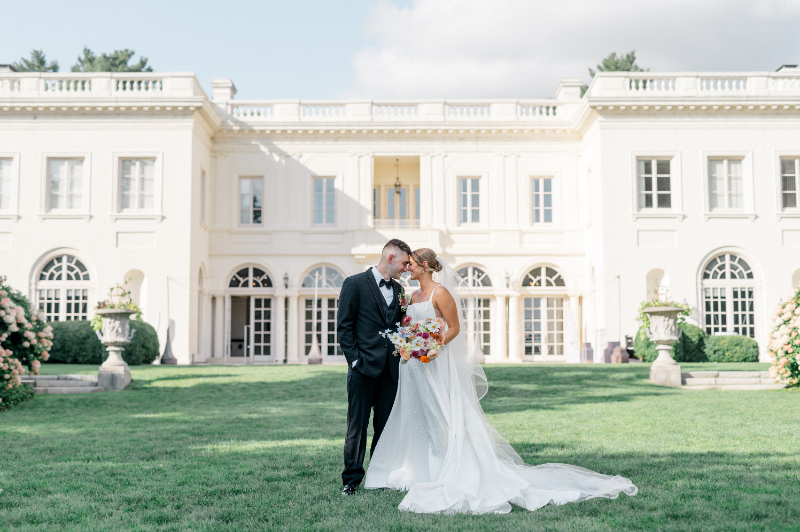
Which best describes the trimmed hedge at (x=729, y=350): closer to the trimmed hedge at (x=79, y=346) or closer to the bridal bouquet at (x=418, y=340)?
the trimmed hedge at (x=79, y=346)

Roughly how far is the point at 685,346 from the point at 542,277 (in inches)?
231

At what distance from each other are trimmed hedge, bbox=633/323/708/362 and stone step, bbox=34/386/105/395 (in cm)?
1475

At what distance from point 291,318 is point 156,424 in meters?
16.4

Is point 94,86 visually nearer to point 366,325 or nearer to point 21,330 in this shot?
point 21,330

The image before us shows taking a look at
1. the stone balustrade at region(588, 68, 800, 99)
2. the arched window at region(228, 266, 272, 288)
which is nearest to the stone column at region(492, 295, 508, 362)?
the stone balustrade at region(588, 68, 800, 99)

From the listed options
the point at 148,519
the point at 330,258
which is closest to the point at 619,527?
the point at 148,519

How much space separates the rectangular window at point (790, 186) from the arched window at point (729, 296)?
251 centimetres

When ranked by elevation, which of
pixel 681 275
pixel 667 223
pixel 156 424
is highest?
pixel 667 223

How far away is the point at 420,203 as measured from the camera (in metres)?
26.3

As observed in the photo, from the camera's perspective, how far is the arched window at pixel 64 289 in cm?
2388

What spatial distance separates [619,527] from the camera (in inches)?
164

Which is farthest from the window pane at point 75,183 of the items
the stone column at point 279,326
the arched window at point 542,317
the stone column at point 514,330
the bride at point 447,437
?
the bride at point 447,437

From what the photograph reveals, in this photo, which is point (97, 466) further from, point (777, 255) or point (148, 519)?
point (777, 255)

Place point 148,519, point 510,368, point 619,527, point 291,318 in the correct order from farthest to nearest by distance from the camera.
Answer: point 291,318, point 510,368, point 148,519, point 619,527
